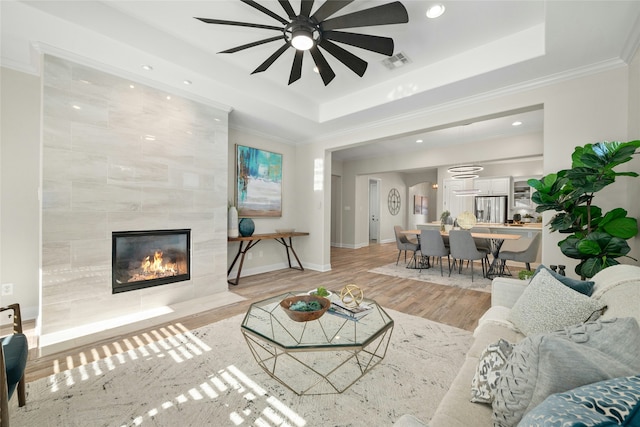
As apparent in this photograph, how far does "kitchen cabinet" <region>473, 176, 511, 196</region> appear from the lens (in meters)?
7.22

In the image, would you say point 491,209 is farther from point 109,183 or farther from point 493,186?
point 109,183

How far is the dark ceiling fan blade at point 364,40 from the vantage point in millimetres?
2117

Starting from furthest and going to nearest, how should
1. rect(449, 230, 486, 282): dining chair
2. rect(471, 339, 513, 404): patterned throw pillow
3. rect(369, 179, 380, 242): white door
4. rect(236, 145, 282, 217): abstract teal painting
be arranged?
rect(369, 179, 380, 242): white door, rect(236, 145, 282, 217): abstract teal painting, rect(449, 230, 486, 282): dining chair, rect(471, 339, 513, 404): patterned throw pillow

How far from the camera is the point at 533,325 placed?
4.97 ft

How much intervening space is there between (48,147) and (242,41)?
209cm

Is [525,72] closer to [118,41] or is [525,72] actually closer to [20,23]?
[118,41]

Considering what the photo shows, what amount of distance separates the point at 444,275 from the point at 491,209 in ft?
12.2

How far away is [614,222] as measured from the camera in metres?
2.17

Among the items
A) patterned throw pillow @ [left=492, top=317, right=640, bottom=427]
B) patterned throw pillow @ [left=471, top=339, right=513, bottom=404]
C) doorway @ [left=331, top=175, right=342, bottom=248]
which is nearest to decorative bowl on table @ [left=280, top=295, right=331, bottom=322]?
patterned throw pillow @ [left=471, top=339, right=513, bottom=404]

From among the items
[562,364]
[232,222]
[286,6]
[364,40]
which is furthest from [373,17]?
[232,222]

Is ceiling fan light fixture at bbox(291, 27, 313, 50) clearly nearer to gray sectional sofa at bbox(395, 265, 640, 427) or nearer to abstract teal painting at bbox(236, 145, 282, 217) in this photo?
gray sectional sofa at bbox(395, 265, 640, 427)

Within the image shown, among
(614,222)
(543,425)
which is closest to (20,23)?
(543,425)

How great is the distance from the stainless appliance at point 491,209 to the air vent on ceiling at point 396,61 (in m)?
5.78

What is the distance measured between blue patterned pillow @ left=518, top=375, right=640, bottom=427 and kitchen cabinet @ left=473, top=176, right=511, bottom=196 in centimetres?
770
